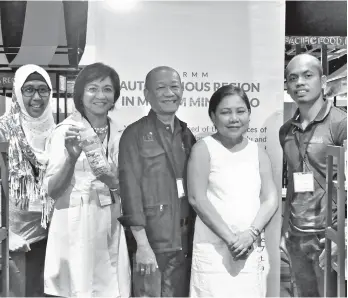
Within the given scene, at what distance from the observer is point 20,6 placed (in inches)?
117

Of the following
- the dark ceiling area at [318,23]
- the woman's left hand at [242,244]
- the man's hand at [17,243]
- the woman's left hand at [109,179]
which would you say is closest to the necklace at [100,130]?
the woman's left hand at [109,179]

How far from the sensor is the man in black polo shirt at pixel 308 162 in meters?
3.03

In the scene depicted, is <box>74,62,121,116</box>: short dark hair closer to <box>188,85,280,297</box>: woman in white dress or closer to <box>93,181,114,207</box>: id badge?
<box>93,181,114,207</box>: id badge

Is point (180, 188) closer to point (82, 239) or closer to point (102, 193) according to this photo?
point (102, 193)

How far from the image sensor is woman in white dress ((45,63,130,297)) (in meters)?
2.97

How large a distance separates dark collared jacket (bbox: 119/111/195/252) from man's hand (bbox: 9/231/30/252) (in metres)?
0.55

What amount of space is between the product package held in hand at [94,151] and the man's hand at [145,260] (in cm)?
48

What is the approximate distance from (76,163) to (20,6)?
0.91m

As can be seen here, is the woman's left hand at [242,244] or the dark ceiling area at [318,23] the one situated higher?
the dark ceiling area at [318,23]

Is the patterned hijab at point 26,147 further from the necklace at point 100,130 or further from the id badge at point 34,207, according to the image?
the necklace at point 100,130

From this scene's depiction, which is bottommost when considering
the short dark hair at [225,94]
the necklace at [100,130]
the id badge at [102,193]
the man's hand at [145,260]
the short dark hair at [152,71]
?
the man's hand at [145,260]

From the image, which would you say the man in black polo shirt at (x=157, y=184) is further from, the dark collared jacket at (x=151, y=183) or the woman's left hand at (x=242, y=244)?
the woman's left hand at (x=242, y=244)

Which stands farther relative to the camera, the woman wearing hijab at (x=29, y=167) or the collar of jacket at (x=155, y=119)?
the collar of jacket at (x=155, y=119)

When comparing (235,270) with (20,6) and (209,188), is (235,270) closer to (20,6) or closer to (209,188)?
(209,188)
